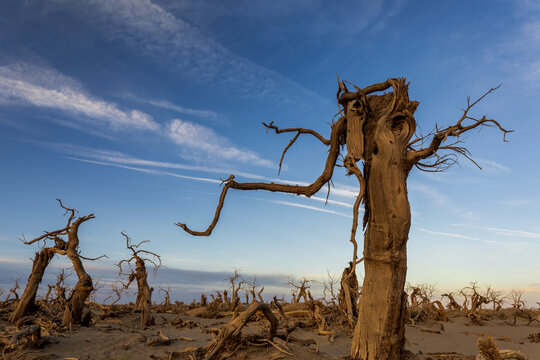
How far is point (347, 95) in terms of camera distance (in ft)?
22.8

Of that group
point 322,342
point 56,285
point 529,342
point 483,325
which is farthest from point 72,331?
point 483,325

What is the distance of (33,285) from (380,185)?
13.8 m

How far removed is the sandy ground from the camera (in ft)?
24.8

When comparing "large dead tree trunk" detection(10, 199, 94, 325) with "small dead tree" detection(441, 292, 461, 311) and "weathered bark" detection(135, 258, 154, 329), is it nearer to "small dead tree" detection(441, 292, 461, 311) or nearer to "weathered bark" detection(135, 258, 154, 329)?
"weathered bark" detection(135, 258, 154, 329)

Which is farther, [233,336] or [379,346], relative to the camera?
[233,336]

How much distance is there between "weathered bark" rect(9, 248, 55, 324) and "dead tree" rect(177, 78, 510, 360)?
10.4m

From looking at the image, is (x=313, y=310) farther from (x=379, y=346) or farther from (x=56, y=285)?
(x=56, y=285)

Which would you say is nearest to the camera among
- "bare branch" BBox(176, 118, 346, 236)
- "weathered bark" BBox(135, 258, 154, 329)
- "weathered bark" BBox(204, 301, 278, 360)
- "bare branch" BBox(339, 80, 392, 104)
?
"weathered bark" BBox(204, 301, 278, 360)

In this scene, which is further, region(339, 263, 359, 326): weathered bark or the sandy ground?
region(339, 263, 359, 326): weathered bark

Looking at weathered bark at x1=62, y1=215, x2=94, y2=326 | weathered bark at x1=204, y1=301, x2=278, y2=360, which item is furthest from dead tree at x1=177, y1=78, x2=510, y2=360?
weathered bark at x1=62, y1=215, x2=94, y2=326

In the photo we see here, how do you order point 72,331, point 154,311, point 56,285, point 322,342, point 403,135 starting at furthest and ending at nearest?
point 154,311
point 56,285
point 72,331
point 322,342
point 403,135

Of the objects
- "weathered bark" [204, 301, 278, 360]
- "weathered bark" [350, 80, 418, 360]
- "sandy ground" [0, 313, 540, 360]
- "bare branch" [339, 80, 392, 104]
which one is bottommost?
"sandy ground" [0, 313, 540, 360]

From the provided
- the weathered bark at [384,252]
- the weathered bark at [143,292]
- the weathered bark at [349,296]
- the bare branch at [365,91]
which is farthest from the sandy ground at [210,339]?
the bare branch at [365,91]

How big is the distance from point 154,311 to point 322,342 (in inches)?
409
